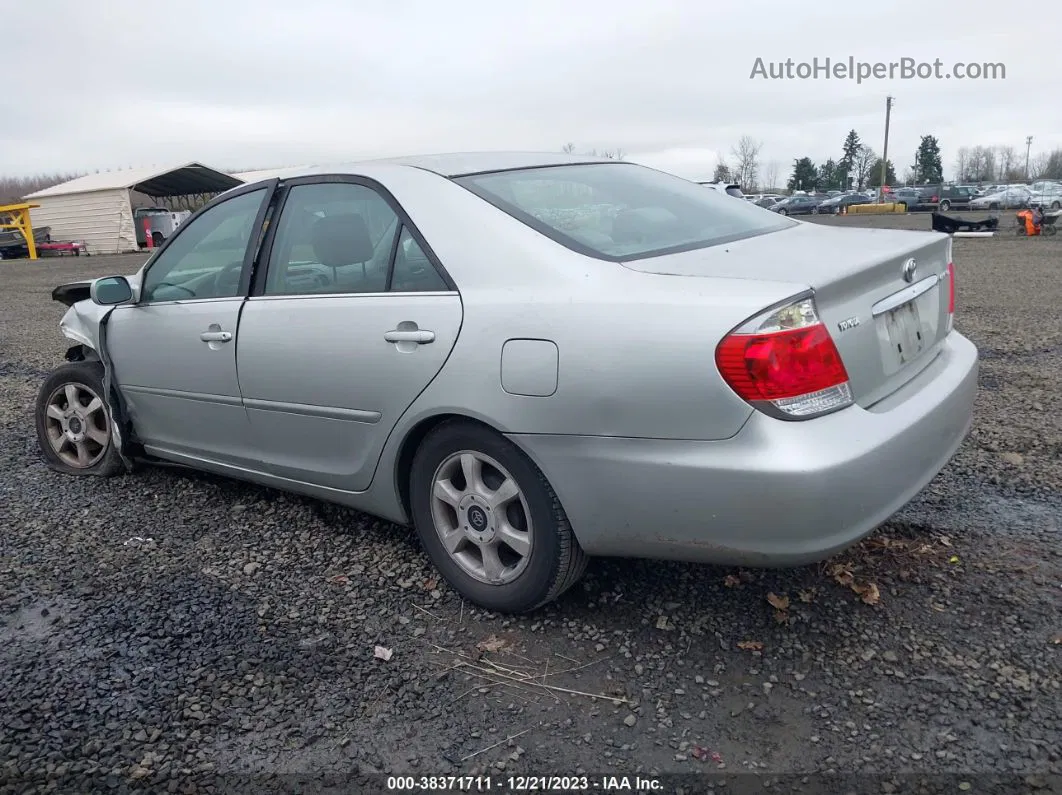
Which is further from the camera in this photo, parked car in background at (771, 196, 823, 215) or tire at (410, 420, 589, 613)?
parked car in background at (771, 196, 823, 215)

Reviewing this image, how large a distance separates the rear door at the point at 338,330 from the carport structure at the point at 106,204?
33.6 m

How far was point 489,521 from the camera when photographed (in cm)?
294

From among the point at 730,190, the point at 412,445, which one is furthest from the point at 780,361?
the point at 730,190

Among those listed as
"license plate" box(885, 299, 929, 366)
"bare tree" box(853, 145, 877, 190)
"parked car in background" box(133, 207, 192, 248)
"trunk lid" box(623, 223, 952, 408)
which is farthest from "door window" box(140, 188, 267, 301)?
"bare tree" box(853, 145, 877, 190)

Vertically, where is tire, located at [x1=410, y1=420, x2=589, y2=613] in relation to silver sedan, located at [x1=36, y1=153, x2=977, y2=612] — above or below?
below

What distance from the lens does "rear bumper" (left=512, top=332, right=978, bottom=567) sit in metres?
2.36

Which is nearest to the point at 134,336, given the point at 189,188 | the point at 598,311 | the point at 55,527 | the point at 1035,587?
the point at 55,527

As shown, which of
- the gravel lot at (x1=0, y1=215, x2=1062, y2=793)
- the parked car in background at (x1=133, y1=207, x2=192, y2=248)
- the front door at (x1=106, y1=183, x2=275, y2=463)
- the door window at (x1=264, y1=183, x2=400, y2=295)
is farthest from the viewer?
the parked car in background at (x1=133, y1=207, x2=192, y2=248)

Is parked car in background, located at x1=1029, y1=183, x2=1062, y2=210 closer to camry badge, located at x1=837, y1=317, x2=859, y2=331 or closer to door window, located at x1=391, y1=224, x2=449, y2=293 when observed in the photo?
camry badge, located at x1=837, y1=317, x2=859, y2=331

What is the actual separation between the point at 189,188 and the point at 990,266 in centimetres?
3779

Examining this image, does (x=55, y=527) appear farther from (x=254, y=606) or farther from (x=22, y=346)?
(x=22, y=346)

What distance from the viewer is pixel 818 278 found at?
2.50 metres

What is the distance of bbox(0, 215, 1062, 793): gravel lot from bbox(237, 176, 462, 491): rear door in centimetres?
49

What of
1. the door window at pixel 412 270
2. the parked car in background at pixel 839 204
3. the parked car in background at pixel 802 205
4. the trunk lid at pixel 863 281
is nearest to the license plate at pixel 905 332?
the trunk lid at pixel 863 281
